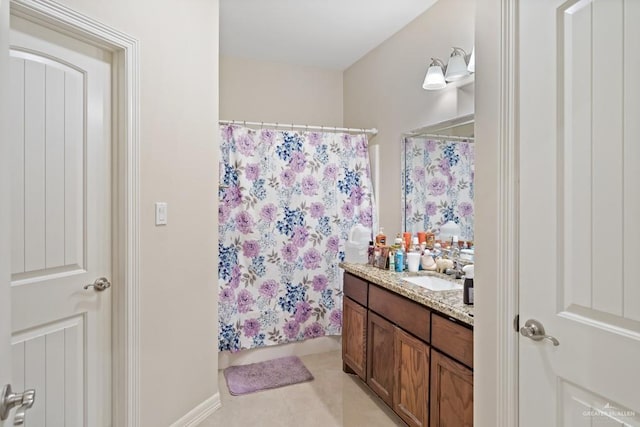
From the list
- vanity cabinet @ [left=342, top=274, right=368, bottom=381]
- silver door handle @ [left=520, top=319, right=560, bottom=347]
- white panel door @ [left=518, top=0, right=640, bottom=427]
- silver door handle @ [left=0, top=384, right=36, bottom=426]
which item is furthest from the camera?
vanity cabinet @ [left=342, top=274, right=368, bottom=381]

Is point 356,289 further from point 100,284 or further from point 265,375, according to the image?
point 100,284

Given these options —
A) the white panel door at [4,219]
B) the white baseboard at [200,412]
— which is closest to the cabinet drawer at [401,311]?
the white baseboard at [200,412]

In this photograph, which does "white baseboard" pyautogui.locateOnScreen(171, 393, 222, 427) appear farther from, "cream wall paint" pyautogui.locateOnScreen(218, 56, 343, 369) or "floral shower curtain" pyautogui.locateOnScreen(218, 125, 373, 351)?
"cream wall paint" pyautogui.locateOnScreen(218, 56, 343, 369)

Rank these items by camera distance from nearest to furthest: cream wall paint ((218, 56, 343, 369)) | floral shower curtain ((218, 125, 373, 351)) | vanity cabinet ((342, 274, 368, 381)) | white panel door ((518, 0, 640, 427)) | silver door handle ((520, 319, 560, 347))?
white panel door ((518, 0, 640, 427)) → silver door handle ((520, 319, 560, 347)) → vanity cabinet ((342, 274, 368, 381)) → floral shower curtain ((218, 125, 373, 351)) → cream wall paint ((218, 56, 343, 369))

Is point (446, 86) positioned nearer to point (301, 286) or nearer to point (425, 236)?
point (425, 236)

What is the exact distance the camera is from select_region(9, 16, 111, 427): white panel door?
1.38 metres

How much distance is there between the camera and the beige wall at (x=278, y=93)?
333 centimetres

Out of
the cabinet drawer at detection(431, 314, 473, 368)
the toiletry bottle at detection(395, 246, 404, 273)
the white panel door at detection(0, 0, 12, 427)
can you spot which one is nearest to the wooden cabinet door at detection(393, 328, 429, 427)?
the cabinet drawer at detection(431, 314, 473, 368)

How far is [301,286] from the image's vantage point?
9.86 feet

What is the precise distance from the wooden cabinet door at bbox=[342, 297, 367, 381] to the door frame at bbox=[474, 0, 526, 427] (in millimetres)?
1106

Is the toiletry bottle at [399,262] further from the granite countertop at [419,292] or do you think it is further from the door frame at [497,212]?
the door frame at [497,212]

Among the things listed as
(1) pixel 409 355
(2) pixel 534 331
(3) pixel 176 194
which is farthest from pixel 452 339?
(3) pixel 176 194

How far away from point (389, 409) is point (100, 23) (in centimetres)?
246

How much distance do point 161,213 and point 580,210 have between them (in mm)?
1687
